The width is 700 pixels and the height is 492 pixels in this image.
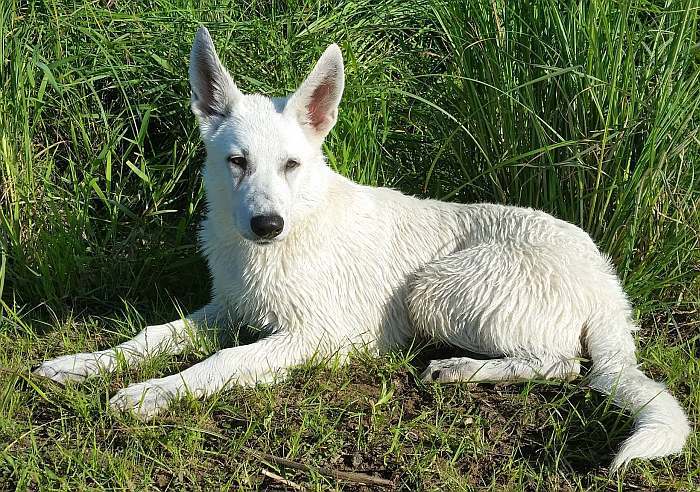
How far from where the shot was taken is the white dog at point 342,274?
3939 mm

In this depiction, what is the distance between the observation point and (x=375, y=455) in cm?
353

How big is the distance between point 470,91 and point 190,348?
216cm

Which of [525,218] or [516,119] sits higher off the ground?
[516,119]

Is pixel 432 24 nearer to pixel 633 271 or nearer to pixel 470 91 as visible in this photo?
pixel 470 91

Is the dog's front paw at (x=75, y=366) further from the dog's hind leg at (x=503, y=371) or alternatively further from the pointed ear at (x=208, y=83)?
the dog's hind leg at (x=503, y=371)

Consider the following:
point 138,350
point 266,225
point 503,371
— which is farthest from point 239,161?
point 503,371

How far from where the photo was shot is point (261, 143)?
13.0ft

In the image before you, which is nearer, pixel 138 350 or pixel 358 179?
pixel 138 350

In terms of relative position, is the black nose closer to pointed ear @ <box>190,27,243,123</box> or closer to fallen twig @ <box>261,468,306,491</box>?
pointed ear @ <box>190,27,243,123</box>

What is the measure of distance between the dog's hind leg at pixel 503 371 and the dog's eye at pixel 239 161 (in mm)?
1310

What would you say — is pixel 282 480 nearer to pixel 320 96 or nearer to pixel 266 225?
pixel 266 225

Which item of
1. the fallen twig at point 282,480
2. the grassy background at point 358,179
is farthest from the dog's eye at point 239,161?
the fallen twig at point 282,480

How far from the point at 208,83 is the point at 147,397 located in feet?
5.08

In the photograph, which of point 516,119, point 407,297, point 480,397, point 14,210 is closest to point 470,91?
point 516,119
